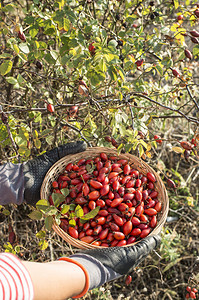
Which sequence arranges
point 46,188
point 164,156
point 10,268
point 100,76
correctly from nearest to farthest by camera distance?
point 10,268
point 100,76
point 46,188
point 164,156

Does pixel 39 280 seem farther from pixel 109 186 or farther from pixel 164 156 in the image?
pixel 164 156

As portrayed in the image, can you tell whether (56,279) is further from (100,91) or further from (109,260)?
(100,91)

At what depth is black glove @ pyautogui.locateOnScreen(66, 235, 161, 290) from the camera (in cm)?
116

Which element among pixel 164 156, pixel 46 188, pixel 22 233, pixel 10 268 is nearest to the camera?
pixel 10 268

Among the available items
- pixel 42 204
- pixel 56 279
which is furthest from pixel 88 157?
pixel 56 279

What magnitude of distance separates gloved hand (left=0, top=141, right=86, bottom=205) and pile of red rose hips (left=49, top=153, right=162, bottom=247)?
0.10m

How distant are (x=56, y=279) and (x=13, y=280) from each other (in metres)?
0.19

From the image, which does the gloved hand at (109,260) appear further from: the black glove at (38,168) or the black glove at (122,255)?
the black glove at (38,168)

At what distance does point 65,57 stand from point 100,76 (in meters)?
0.21

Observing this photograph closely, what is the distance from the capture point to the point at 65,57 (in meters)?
1.33

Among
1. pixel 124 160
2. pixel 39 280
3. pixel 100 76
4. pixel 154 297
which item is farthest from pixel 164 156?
pixel 39 280

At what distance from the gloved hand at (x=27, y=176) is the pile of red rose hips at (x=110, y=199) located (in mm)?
103

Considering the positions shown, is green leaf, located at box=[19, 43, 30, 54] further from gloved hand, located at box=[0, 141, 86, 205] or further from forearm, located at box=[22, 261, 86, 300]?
forearm, located at box=[22, 261, 86, 300]

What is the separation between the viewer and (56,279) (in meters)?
0.90
